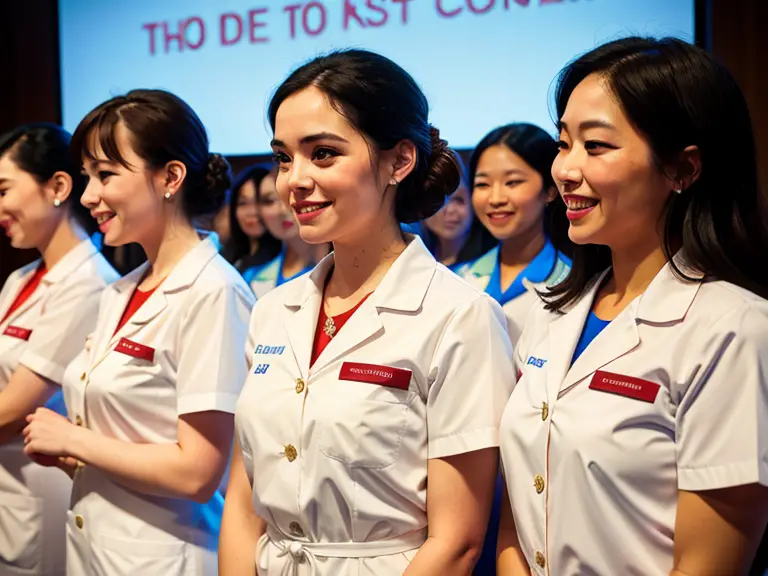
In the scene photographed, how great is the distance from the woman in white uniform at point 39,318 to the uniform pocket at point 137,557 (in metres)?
0.56

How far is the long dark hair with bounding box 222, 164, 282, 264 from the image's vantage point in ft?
14.8

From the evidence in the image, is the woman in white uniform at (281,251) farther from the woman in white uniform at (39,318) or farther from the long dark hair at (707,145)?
the long dark hair at (707,145)

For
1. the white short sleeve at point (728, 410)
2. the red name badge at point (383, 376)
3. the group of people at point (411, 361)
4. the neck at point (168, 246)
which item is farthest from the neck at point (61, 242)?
the white short sleeve at point (728, 410)

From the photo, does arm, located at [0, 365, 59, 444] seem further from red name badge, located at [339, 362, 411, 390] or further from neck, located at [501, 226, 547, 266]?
neck, located at [501, 226, 547, 266]

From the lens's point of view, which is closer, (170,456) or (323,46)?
(170,456)

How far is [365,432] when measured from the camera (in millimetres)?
1645

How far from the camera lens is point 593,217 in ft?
5.05

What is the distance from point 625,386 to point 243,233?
11.2 feet

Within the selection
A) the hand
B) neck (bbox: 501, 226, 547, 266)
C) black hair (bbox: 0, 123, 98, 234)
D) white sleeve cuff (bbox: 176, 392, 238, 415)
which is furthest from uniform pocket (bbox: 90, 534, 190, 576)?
neck (bbox: 501, 226, 547, 266)

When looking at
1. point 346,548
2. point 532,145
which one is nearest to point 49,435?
point 346,548

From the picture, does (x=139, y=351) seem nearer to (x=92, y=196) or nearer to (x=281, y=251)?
(x=92, y=196)

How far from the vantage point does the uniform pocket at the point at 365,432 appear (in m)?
1.65

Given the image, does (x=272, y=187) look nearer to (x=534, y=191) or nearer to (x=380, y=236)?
(x=534, y=191)

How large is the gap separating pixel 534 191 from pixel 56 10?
3.32 metres
